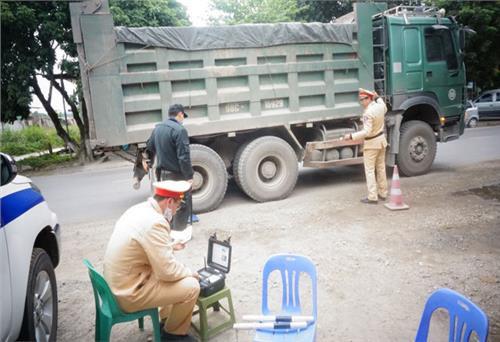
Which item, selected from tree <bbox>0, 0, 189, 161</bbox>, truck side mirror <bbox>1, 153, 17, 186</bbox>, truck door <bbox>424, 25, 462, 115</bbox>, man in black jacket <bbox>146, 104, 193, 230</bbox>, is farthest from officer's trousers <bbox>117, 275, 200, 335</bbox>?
tree <bbox>0, 0, 189, 161</bbox>

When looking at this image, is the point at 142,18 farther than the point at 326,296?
Yes

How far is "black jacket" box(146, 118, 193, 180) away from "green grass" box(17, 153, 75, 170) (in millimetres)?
9966

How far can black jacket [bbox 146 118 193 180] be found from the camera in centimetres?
493

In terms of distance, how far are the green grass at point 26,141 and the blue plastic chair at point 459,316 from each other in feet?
54.5

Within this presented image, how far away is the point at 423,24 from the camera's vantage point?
7109 millimetres

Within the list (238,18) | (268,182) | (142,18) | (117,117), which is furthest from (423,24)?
(238,18)

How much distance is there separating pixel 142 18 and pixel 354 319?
12.4 meters

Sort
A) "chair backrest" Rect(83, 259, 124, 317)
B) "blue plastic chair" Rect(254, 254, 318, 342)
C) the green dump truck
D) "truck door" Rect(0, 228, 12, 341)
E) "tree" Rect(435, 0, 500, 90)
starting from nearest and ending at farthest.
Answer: "truck door" Rect(0, 228, 12, 341)
"chair backrest" Rect(83, 259, 124, 317)
"blue plastic chair" Rect(254, 254, 318, 342)
the green dump truck
"tree" Rect(435, 0, 500, 90)

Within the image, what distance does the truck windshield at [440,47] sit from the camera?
7230 millimetres

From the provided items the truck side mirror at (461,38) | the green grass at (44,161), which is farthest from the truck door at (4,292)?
the green grass at (44,161)

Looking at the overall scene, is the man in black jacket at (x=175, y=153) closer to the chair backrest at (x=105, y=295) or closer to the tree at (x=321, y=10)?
the chair backrest at (x=105, y=295)

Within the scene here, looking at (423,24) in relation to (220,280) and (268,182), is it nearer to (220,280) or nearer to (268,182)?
(268,182)

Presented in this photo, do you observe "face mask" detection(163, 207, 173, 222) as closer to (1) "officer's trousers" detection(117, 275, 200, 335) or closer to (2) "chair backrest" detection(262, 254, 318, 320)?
(1) "officer's trousers" detection(117, 275, 200, 335)

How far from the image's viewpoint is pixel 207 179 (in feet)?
20.4
